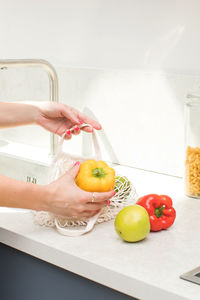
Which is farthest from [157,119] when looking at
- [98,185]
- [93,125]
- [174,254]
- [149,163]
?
[174,254]

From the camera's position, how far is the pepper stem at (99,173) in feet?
4.14

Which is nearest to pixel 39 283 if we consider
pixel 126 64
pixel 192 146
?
pixel 192 146

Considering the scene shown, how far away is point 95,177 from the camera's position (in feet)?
4.12

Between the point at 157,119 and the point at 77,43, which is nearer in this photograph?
the point at 157,119

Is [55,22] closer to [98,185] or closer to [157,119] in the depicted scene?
[157,119]

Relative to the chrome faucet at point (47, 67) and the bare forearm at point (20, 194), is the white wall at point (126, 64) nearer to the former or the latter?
the chrome faucet at point (47, 67)

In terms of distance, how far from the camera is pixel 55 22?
2.07 m

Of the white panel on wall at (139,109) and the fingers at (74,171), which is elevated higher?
the white panel on wall at (139,109)

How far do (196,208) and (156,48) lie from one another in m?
0.61

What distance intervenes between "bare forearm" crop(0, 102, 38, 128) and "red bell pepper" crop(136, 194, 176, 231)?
1.52 feet

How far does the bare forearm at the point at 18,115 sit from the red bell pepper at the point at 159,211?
0.46 metres

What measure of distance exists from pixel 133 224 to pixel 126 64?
0.84 metres

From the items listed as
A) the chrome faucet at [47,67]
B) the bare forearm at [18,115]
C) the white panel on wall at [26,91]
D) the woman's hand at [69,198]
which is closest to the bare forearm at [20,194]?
the woman's hand at [69,198]

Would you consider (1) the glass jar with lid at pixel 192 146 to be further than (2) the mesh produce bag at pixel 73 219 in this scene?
Yes
